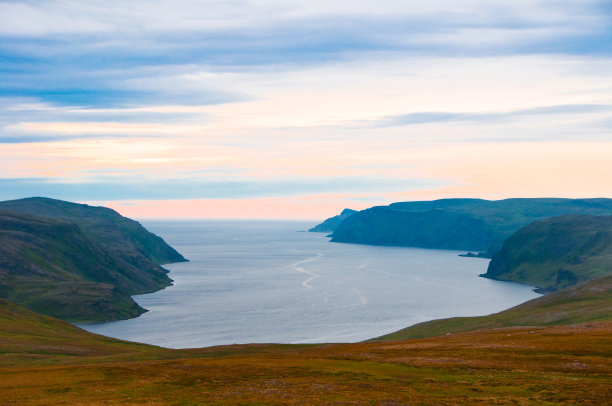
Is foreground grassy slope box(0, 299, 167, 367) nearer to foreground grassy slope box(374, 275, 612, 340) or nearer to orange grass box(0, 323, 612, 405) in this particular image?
orange grass box(0, 323, 612, 405)

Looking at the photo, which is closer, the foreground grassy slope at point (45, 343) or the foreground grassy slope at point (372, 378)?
the foreground grassy slope at point (372, 378)

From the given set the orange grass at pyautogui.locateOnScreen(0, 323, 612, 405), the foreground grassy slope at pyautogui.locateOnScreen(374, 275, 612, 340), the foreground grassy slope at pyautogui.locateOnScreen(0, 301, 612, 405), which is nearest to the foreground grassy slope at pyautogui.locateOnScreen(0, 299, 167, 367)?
the orange grass at pyautogui.locateOnScreen(0, 323, 612, 405)

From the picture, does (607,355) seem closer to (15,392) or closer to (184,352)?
(15,392)

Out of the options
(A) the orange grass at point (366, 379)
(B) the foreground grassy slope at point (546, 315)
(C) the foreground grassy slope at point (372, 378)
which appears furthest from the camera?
(B) the foreground grassy slope at point (546, 315)

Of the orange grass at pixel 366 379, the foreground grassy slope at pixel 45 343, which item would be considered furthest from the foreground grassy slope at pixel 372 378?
the foreground grassy slope at pixel 45 343

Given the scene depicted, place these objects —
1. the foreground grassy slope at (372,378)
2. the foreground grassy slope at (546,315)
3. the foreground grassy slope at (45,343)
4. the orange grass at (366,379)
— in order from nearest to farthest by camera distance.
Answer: the orange grass at (366,379)
the foreground grassy slope at (372,378)
the foreground grassy slope at (45,343)
the foreground grassy slope at (546,315)

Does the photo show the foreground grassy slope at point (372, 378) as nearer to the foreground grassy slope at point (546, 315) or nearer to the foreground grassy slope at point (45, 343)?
the foreground grassy slope at point (45, 343)
